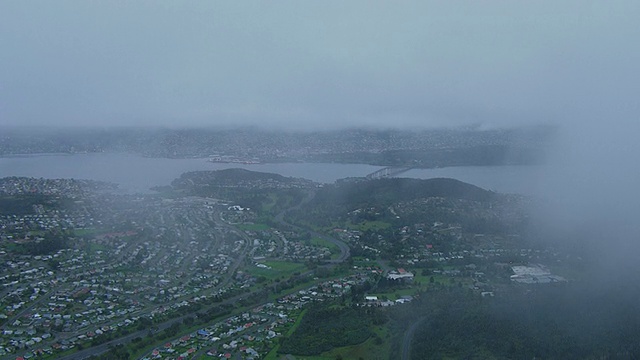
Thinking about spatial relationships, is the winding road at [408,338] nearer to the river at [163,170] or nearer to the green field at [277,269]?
the green field at [277,269]

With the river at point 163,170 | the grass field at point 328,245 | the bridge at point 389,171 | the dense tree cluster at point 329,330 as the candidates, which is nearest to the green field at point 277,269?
the grass field at point 328,245

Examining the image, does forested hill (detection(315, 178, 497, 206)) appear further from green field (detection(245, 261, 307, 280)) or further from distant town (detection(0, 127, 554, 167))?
distant town (detection(0, 127, 554, 167))

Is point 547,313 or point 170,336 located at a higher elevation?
point 547,313

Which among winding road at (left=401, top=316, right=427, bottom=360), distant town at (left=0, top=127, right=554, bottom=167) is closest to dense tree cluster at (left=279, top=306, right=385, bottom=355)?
winding road at (left=401, top=316, right=427, bottom=360)

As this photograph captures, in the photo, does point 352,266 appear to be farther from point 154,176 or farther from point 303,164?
point 303,164

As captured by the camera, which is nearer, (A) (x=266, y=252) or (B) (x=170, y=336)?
(B) (x=170, y=336)

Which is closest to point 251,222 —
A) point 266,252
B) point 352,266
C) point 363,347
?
point 266,252

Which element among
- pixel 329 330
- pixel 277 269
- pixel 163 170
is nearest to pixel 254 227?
pixel 277 269
